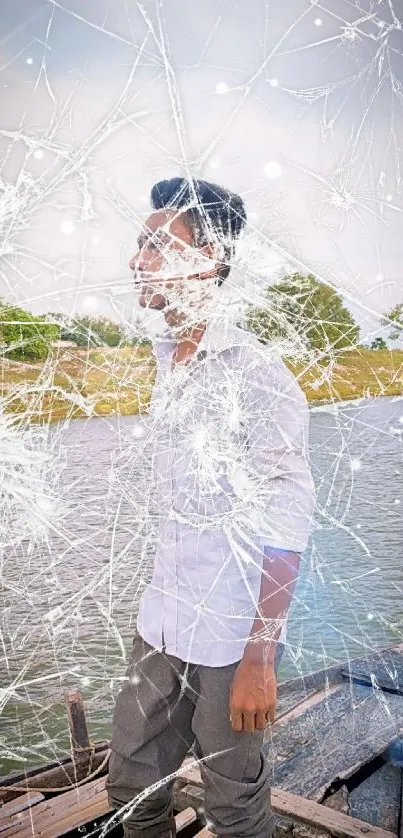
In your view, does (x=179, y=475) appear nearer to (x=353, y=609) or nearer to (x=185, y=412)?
(x=185, y=412)

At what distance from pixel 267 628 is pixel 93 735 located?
4875 mm

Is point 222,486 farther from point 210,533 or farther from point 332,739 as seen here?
point 332,739

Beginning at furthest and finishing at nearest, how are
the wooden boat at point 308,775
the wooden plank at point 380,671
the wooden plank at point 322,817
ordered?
the wooden plank at point 380,671
the wooden boat at point 308,775
the wooden plank at point 322,817

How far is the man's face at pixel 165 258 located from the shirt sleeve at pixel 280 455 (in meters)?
0.21

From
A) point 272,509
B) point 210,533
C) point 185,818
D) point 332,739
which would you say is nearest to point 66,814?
point 185,818

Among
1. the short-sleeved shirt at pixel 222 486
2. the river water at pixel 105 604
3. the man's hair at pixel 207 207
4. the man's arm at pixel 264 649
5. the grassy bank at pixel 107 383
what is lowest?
the river water at pixel 105 604

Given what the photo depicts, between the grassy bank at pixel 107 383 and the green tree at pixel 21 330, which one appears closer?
the grassy bank at pixel 107 383

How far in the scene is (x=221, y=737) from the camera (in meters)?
1.27

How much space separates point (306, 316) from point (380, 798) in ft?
6.20

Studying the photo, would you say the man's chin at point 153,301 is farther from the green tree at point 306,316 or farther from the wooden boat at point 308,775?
the wooden boat at point 308,775

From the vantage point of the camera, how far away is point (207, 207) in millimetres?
1271

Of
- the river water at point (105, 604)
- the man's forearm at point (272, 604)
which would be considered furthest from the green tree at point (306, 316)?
the river water at point (105, 604)

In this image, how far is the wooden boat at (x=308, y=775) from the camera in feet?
7.11

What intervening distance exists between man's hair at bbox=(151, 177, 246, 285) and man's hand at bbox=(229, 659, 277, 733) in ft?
2.37
